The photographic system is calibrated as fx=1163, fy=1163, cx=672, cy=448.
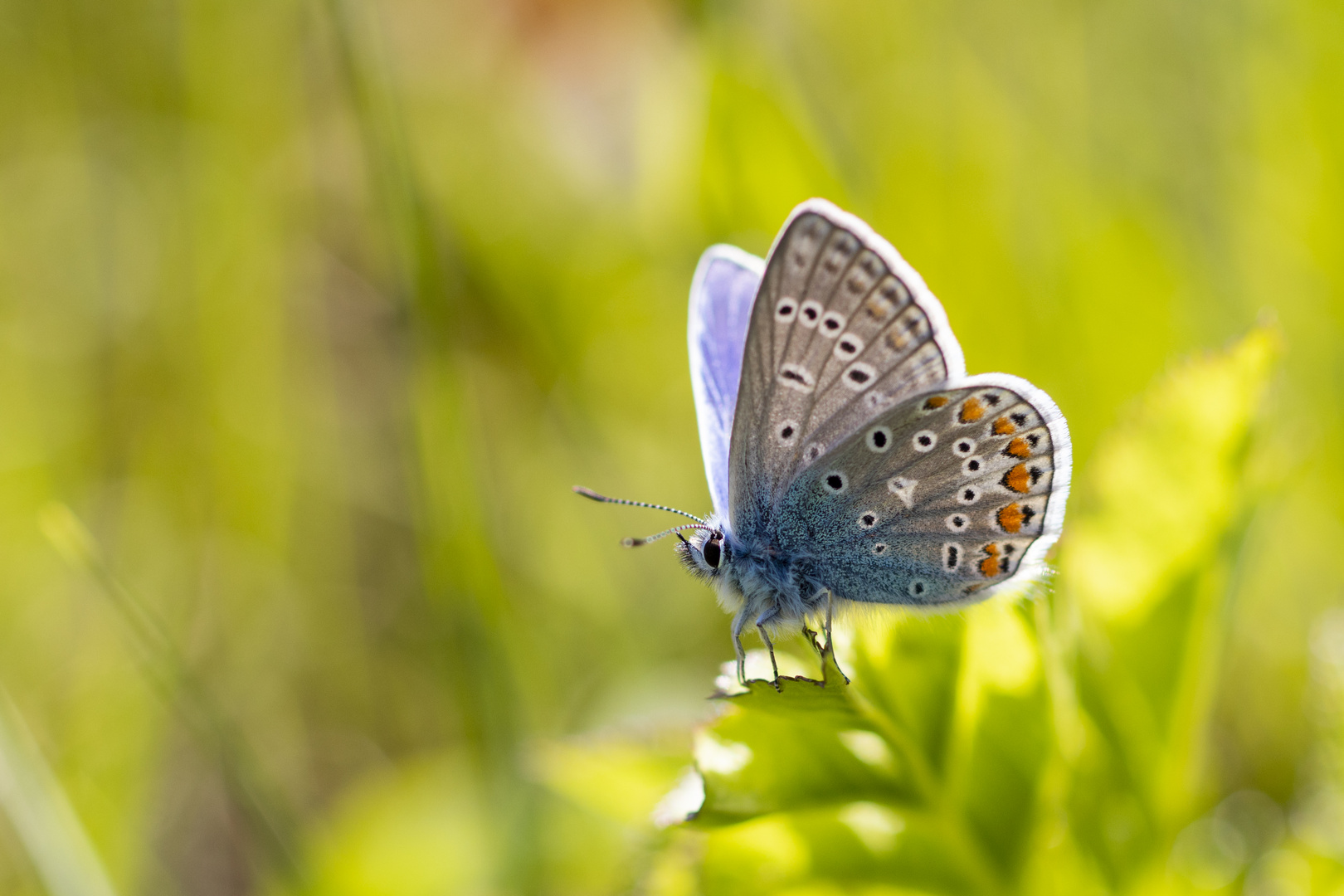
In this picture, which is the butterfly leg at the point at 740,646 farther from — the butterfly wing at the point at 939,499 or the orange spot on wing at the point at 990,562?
the orange spot on wing at the point at 990,562

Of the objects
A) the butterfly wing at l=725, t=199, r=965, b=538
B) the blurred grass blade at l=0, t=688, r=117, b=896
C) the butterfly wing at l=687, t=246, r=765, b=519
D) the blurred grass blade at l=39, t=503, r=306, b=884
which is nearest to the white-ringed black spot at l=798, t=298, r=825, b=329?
the butterfly wing at l=725, t=199, r=965, b=538

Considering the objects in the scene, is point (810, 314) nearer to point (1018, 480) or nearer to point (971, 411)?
point (971, 411)

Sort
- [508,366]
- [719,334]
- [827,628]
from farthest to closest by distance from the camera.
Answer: [508,366]
[719,334]
[827,628]

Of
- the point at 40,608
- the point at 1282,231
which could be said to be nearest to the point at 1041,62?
the point at 1282,231

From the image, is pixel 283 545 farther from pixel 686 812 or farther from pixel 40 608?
pixel 686 812

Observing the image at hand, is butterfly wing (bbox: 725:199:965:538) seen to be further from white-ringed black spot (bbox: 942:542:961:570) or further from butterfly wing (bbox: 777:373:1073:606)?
white-ringed black spot (bbox: 942:542:961:570)

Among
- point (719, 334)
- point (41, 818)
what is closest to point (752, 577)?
point (719, 334)

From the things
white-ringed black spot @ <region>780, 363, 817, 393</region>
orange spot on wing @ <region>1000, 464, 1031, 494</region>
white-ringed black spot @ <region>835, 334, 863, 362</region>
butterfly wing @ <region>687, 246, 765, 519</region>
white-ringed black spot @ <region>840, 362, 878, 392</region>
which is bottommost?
orange spot on wing @ <region>1000, 464, 1031, 494</region>
